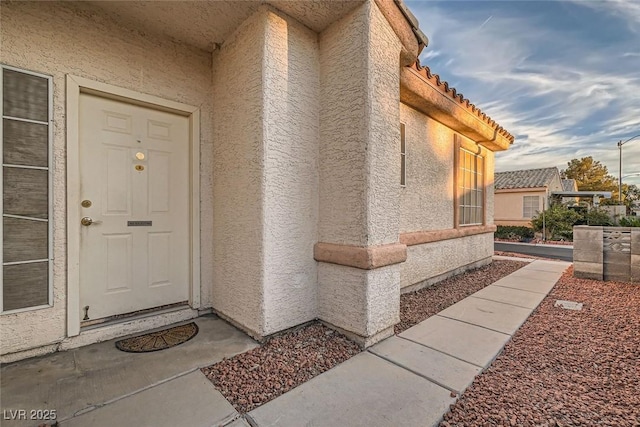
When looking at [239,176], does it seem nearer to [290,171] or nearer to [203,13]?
[290,171]

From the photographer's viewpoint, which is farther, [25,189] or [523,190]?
[523,190]

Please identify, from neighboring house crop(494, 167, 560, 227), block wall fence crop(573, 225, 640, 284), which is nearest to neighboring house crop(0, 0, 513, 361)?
block wall fence crop(573, 225, 640, 284)

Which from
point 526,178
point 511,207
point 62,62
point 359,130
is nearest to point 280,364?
point 359,130

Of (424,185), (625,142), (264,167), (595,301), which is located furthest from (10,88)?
(625,142)

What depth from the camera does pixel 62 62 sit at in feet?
8.67

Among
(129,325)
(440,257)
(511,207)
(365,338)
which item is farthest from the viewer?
(511,207)

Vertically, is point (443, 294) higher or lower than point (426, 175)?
lower

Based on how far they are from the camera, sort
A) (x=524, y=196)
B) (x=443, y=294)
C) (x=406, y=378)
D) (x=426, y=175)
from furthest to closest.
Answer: (x=524, y=196) → (x=426, y=175) → (x=443, y=294) → (x=406, y=378)

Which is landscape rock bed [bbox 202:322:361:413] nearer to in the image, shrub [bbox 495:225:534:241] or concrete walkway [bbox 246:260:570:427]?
concrete walkway [bbox 246:260:570:427]

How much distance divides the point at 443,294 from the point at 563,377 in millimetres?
2592

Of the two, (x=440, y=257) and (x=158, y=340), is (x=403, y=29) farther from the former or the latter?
(x=158, y=340)

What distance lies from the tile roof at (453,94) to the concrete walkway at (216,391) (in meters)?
4.21

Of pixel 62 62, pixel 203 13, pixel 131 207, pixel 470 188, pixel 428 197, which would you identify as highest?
pixel 203 13

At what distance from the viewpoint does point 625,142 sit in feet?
61.4
